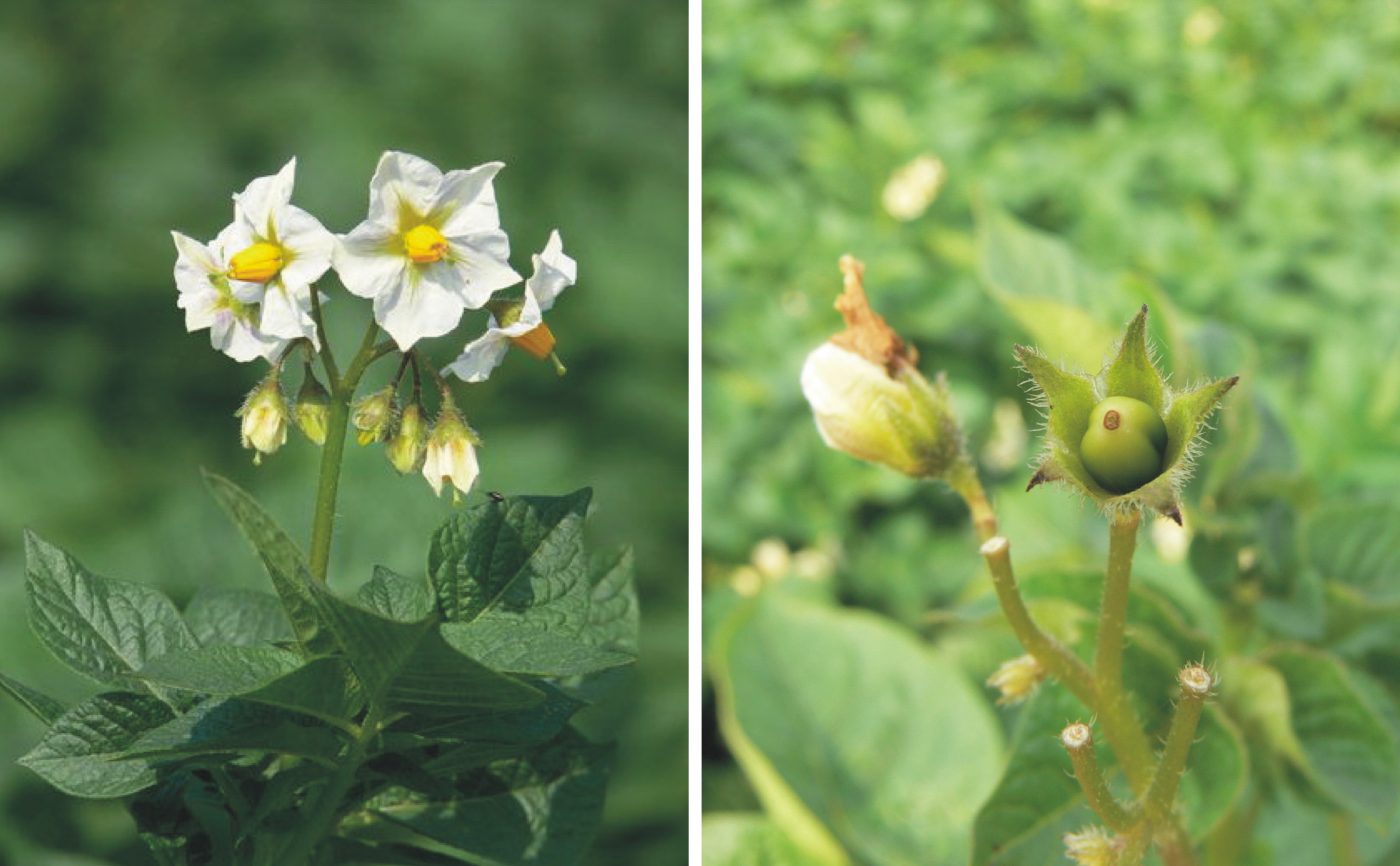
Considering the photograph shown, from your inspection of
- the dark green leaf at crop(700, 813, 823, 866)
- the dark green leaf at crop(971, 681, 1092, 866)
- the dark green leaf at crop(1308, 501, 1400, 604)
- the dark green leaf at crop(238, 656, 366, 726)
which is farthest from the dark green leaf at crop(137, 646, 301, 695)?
the dark green leaf at crop(1308, 501, 1400, 604)

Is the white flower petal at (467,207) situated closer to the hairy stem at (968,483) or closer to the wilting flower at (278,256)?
the wilting flower at (278,256)

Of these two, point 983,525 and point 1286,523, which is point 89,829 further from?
point 1286,523

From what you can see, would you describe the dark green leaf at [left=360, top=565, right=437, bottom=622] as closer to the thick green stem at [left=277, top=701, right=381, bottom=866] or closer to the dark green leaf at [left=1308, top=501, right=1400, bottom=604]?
the thick green stem at [left=277, top=701, right=381, bottom=866]

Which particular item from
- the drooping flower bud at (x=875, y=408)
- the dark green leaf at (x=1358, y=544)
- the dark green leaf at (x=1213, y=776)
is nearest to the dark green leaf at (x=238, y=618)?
the drooping flower bud at (x=875, y=408)

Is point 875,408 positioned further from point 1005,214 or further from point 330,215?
point 330,215

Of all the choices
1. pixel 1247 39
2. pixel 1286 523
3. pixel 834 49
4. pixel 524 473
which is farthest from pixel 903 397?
pixel 1247 39

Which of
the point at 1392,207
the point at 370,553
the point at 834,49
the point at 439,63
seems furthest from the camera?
the point at 834,49
